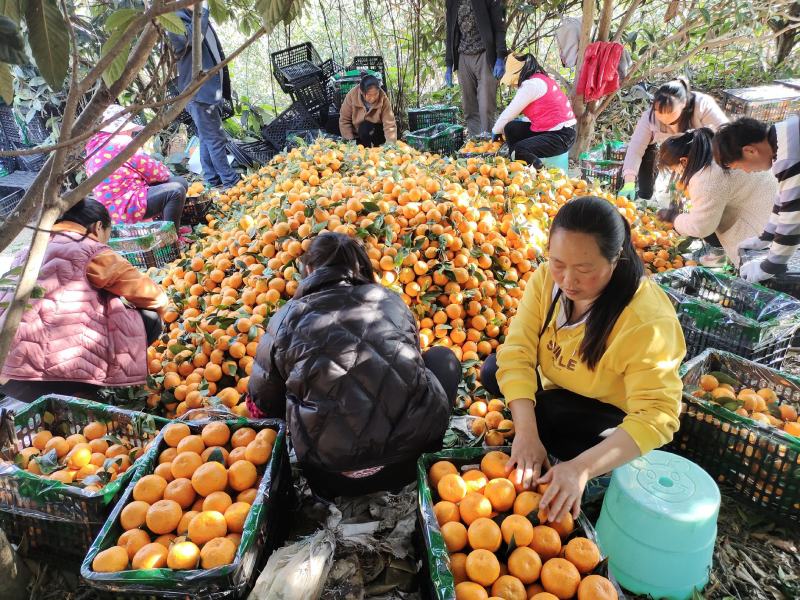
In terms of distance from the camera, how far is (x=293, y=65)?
7098 millimetres

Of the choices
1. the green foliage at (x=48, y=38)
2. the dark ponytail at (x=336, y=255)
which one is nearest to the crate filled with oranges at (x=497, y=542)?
the dark ponytail at (x=336, y=255)

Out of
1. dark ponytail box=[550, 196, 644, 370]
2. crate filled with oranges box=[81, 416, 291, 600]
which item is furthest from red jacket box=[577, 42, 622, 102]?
crate filled with oranges box=[81, 416, 291, 600]

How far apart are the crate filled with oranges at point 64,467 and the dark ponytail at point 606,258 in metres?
1.72

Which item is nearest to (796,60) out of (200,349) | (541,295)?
(541,295)

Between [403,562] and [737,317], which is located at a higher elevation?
[737,317]

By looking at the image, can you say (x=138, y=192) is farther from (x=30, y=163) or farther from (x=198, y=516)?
(x=198, y=516)

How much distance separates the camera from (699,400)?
2236 millimetres

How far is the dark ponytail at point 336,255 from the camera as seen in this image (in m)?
2.10

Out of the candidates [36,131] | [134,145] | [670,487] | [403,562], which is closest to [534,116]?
[670,487]

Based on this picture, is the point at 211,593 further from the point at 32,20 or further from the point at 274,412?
the point at 32,20

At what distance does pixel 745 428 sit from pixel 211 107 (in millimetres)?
6018

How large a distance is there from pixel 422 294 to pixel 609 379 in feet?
4.46

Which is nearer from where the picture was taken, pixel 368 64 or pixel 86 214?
pixel 86 214

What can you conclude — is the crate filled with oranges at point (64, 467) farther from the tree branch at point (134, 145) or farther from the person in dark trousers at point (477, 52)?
the person in dark trousers at point (477, 52)
